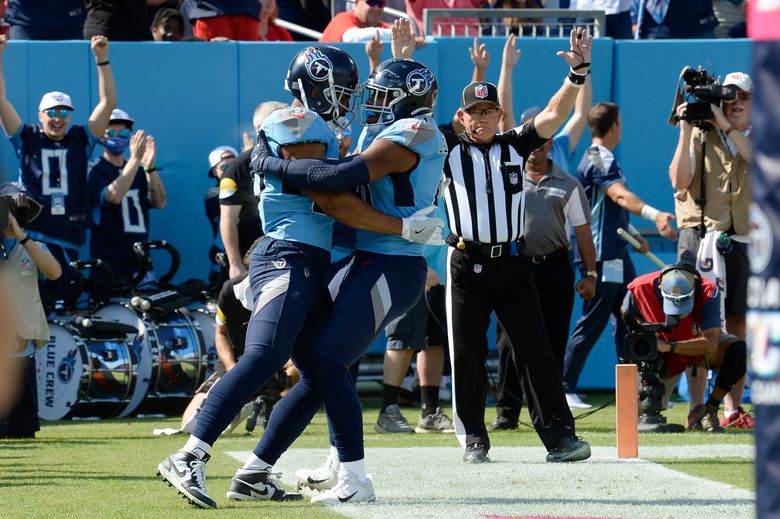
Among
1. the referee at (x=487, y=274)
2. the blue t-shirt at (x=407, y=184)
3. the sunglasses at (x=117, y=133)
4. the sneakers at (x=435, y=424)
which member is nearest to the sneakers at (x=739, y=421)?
the sneakers at (x=435, y=424)

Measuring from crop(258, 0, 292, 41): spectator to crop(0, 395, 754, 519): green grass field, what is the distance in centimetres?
421

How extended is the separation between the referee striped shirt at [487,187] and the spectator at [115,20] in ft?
18.4

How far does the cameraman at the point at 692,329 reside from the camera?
29.9 feet

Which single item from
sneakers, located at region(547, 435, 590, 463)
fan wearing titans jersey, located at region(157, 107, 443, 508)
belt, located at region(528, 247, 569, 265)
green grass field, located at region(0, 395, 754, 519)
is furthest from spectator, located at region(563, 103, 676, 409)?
fan wearing titans jersey, located at region(157, 107, 443, 508)

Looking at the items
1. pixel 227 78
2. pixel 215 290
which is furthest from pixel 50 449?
pixel 227 78

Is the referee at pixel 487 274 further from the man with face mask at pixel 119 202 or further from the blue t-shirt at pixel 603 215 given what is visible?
the man with face mask at pixel 119 202

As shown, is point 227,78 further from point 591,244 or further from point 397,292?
point 397,292

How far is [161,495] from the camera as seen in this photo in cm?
617

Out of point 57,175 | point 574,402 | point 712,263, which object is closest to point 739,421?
point 712,263

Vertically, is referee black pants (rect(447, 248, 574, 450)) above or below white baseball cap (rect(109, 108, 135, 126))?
below

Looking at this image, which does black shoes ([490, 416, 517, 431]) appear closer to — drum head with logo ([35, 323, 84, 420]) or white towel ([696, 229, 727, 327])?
white towel ([696, 229, 727, 327])

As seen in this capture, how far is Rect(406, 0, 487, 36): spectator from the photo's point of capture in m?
12.7

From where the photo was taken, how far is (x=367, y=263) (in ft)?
19.2

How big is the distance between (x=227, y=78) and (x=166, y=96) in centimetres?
56
